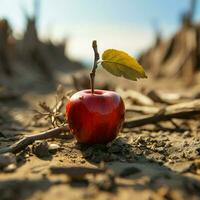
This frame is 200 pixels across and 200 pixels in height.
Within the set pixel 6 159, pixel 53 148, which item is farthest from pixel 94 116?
pixel 6 159

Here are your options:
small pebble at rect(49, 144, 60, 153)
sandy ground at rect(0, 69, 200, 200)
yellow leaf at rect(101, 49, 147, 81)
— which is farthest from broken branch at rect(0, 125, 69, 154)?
yellow leaf at rect(101, 49, 147, 81)

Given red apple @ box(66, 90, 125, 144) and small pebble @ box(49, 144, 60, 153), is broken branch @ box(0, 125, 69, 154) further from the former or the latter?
red apple @ box(66, 90, 125, 144)

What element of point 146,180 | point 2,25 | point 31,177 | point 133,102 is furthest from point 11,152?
point 2,25

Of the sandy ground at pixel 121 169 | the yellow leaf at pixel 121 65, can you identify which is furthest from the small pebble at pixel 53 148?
the yellow leaf at pixel 121 65

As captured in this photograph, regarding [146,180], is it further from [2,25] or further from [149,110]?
[2,25]

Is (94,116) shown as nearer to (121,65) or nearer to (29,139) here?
(121,65)

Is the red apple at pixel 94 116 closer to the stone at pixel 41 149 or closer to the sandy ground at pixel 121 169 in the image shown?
the sandy ground at pixel 121 169
